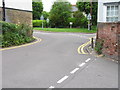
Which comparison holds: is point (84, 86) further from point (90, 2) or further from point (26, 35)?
point (90, 2)

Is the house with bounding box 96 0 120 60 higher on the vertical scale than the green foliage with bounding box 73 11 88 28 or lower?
lower

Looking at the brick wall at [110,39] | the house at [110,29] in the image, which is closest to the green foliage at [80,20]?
the house at [110,29]

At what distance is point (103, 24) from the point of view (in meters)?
11.6

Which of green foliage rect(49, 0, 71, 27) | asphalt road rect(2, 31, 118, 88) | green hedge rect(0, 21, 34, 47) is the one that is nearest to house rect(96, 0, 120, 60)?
asphalt road rect(2, 31, 118, 88)

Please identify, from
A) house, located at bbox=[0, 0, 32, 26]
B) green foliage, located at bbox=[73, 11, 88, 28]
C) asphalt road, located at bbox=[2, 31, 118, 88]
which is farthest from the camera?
green foliage, located at bbox=[73, 11, 88, 28]

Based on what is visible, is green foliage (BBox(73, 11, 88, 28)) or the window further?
green foliage (BBox(73, 11, 88, 28))

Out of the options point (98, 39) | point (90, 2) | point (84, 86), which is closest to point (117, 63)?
point (98, 39)

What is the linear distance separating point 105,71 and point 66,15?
37798 mm

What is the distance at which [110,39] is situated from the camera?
1066cm

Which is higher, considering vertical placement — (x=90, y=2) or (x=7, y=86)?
(x=90, y=2)

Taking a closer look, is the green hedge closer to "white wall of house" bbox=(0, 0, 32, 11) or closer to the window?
"white wall of house" bbox=(0, 0, 32, 11)

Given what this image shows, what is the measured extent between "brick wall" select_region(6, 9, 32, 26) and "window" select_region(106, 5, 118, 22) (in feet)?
30.8

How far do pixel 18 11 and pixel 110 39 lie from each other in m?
11.5

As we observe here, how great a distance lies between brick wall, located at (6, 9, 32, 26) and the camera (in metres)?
18.0
